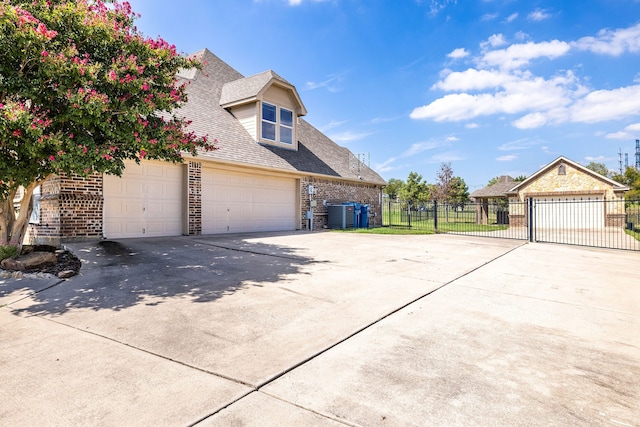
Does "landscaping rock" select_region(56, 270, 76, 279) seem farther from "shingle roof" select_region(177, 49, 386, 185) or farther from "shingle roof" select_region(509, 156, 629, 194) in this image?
"shingle roof" select_region(509, 156, 629, 194)

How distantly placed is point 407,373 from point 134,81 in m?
6.20

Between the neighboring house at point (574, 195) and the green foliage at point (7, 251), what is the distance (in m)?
23.9

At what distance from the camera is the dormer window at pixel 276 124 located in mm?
15445

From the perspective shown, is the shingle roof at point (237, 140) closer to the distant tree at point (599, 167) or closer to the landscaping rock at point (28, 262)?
the landscaping rock at point (28, 262)

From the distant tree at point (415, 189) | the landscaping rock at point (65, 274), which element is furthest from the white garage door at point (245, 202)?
the distant tree at point (415, 189)

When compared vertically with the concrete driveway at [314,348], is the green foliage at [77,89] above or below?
above

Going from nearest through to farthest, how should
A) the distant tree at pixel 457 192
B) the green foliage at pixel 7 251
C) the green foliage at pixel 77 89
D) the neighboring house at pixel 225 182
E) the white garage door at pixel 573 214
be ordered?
the green foliage at pixel 77 89, the green foliage at pixel 7 251, the neighboring house at pixel 225 182, the white garage door at pixel 573 214, the distant tree at pixel 457 192

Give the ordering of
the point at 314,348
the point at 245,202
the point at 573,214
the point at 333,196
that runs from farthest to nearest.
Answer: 1. the point at 573,214
2. the point at 333,196
3. the point at 245,202
4. the point at 314,348

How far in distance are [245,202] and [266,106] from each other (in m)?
4.63

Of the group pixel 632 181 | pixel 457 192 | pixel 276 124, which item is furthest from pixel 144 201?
pixel 632 181

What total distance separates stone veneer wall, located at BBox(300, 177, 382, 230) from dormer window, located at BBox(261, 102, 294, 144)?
90.3 inches

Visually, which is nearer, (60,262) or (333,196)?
(60,262)

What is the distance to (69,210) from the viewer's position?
29.2 ft

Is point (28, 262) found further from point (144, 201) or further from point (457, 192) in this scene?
point (457, 192)
